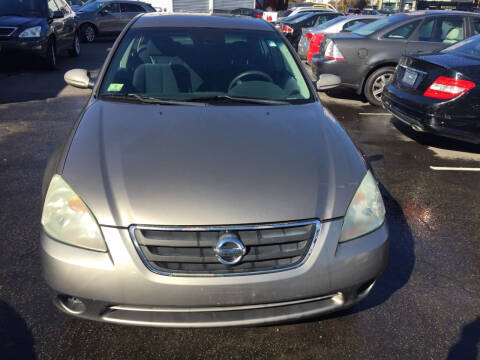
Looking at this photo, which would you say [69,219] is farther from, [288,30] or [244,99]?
[288,30]

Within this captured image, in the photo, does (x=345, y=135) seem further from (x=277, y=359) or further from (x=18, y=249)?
(x=18, y=249)

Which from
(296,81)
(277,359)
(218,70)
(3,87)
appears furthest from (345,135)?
(3,87)

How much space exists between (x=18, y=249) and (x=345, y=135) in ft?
7.96

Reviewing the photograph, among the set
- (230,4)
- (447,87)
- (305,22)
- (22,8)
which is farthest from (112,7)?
(447,87)

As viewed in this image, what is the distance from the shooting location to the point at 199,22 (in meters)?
3.70

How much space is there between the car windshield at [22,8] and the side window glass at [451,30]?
8.48 m

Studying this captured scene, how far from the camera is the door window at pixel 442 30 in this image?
7637mm

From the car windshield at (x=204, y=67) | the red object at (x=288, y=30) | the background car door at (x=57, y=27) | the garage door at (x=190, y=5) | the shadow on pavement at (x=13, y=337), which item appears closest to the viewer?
the shadow on pavement at (x=13, y=337)

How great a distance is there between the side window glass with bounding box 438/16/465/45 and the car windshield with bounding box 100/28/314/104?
5.35 meters

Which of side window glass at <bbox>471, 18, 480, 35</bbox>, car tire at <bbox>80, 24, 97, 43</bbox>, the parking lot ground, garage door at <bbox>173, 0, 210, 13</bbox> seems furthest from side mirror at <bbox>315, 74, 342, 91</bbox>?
garage door at <bbox>173, 0, 210, 13</bbox>

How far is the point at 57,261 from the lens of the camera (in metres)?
1.95

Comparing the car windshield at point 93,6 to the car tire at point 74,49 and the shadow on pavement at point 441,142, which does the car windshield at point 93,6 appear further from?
the shadow on pavement at point 441,142

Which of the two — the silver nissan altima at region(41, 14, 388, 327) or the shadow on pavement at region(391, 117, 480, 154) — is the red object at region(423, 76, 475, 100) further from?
the silver nissan altima at region(41, 14, 388, 327)

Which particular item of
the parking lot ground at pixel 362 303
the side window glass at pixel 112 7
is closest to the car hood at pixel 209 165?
the parking lot ground at pixel 362 303
